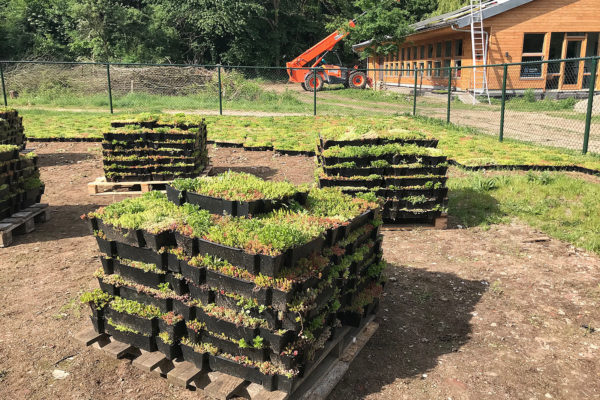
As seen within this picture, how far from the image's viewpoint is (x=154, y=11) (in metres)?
38.9

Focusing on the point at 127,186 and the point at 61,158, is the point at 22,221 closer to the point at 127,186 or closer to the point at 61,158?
the point at 127,186

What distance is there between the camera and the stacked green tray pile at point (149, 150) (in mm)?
8453

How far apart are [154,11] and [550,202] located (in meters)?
37.9

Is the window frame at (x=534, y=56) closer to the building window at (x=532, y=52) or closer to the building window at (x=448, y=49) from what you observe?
the building window at (x=532, y=52)

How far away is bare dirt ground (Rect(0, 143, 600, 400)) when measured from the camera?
3650 millimetres

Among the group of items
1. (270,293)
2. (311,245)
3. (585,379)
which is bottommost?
(585,379)

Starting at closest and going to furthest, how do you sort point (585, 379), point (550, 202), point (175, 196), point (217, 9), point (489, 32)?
1. point (585, 379)
2. point (175, 196)
3. point (550, 202)
4. point (489, 32)
5. point (217, 9)

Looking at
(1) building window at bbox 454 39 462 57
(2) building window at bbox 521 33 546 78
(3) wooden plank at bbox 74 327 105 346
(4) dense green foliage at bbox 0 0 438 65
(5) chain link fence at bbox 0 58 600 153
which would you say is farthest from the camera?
(4) dense green foliage at bbox 0 0 438 65

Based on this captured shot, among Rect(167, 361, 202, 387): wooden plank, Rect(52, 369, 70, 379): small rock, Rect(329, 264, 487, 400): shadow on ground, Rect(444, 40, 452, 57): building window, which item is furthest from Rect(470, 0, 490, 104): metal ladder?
Rect(52, 369, 70, 379): small rock

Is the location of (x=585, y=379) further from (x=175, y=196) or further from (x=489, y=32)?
(x=489, y=32)

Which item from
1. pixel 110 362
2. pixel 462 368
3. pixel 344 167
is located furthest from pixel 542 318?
pixel 110 362

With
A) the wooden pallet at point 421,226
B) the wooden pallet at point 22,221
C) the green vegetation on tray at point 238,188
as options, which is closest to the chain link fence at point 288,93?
the wooden pallet at point 421,226

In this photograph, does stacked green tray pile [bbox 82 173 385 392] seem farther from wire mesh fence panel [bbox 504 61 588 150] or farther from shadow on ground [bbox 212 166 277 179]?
wire mesh fence panel [bbox 504 61 588 150]

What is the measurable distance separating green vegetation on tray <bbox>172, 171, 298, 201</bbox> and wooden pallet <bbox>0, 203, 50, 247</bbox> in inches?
139
